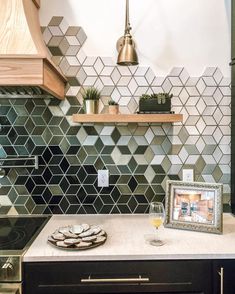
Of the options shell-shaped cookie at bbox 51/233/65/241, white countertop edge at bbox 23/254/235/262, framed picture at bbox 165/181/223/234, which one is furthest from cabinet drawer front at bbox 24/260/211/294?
framed picture at bbox 165/181/223/234

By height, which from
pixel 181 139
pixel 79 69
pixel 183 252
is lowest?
pixel 183 252

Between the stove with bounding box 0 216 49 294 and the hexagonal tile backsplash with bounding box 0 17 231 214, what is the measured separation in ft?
0.70

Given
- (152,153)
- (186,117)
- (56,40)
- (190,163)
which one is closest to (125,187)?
(152,153)

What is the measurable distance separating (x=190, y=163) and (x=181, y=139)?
0.59 feet

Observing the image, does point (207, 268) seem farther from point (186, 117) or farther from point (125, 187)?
point (186, 117)

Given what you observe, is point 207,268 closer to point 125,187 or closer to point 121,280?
point 121,280

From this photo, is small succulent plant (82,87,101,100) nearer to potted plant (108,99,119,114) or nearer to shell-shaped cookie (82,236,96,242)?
potted plant (108,99,119,114)

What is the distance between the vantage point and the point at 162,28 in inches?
84.0

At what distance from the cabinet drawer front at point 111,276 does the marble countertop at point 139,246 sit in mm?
35

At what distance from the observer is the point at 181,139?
2.15 m

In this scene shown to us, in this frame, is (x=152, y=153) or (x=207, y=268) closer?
(x=207, y=268)

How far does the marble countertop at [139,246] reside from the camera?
4.75 ft

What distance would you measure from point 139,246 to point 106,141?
0.81 metres

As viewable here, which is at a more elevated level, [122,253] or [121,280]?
[122,253]
